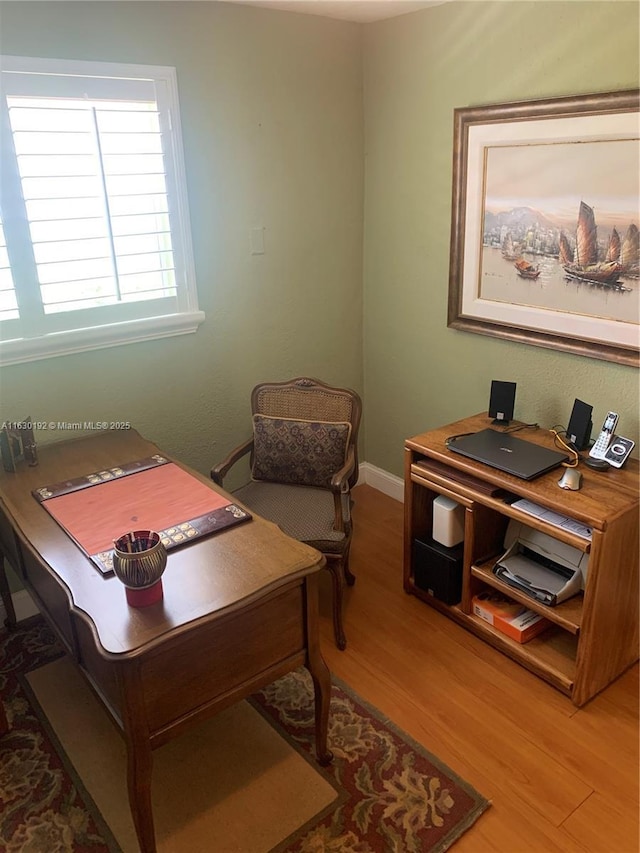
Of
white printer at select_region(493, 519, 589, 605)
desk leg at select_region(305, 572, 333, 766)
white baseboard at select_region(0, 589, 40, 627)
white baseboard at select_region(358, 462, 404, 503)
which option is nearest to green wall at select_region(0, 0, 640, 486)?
white baseboard at select_region(358, 462, 404, 503)

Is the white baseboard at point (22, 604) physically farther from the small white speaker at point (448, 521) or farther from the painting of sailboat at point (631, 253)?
the painting of sailboat at point (631, 253)

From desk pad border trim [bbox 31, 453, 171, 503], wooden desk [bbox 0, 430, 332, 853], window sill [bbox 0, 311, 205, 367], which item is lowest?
wooden desk [bbox 0, 430, 332, 853]

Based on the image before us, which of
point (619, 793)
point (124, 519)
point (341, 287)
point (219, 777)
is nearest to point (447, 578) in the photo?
point (619, 793)

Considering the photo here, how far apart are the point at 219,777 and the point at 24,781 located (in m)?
0.59

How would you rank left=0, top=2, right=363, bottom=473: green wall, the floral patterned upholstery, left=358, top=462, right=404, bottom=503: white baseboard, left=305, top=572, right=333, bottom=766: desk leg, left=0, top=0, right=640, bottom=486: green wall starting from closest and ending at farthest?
left=305, top=572, right=333, bottom=766: desk leg < left=0, top=0, right=640, bottom=486: green wall < left=0, top=2, right=363, bottom=473: green wall < the floral patterned upholstery < left=358, top=462, right=404, bottom=503: white baseboard

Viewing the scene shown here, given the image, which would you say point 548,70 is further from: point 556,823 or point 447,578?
point 556,823

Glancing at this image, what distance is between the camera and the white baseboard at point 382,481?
3.63 metres

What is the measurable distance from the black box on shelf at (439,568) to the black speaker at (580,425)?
1.99 ft

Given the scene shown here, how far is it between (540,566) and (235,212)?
195cm

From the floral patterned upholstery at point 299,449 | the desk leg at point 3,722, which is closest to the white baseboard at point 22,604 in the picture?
the desk leg at point 3,722

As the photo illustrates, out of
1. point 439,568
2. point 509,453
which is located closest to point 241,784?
point 439,568

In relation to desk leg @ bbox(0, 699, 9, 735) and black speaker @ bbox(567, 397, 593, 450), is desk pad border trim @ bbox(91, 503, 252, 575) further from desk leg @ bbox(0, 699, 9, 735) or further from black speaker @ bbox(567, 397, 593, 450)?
black speaker @ bbox(567, 397, 593, 450)

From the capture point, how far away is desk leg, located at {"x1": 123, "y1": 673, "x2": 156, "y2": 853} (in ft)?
5.05

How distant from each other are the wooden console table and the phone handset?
68mm
